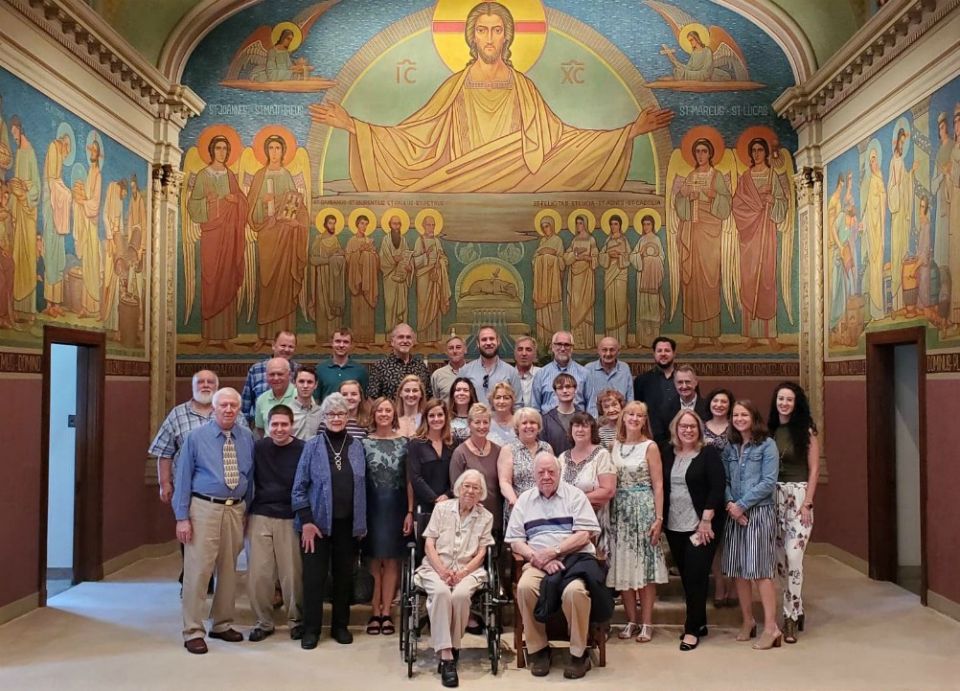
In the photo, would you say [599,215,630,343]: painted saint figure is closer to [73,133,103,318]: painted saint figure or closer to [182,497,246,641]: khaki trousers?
[73,133,103,318]: painted saint figure

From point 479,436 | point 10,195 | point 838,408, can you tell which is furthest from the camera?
point 838,408

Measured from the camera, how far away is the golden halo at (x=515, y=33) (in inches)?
451

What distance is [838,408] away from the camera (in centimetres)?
1055

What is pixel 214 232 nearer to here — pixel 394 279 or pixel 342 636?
pixel 394 279

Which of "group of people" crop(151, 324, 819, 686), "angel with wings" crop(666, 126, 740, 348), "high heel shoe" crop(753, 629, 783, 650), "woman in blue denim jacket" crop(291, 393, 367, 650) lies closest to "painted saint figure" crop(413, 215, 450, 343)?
"angel with wings" crop(666, 126, 740, 348)

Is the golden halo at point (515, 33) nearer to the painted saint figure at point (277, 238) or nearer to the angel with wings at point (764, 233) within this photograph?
the painted saint figure at point (277, 238)

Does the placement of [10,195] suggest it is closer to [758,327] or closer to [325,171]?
[325,171]

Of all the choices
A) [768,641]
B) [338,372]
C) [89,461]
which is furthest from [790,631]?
[89,461]

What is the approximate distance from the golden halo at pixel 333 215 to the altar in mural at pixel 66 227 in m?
1.95

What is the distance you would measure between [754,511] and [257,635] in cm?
371

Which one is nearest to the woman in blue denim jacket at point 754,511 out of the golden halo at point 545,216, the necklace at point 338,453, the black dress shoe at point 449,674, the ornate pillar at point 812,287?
the black dress shoe at point 449,674

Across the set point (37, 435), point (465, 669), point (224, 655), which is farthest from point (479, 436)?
point (37, 435)

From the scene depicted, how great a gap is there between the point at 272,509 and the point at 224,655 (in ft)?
3.42

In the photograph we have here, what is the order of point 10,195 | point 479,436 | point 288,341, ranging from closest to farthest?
point 479,436
point 10,195
point 288,341
